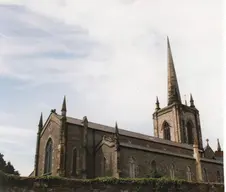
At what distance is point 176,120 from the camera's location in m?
59.8

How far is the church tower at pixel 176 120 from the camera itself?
59.9 meters

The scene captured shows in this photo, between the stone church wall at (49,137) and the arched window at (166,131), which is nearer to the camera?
the stone church wall at (49,137)

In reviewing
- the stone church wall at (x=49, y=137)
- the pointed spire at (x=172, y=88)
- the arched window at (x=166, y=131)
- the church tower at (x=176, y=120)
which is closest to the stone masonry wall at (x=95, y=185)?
the stone church wall at (x=49, y=137)

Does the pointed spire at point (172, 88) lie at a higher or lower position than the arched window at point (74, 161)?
higher

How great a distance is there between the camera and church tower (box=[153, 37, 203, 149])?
59.9 m

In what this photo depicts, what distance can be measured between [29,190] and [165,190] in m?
12.8

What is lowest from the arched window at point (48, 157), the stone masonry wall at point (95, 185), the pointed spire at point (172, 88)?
the stone masonry wall at point (95, 185)

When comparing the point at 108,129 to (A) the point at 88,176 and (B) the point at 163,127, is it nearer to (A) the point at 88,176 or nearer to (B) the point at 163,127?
(A) the point at 88,176

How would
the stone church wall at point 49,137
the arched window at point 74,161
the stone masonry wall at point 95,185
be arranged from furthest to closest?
1. the stone church wall at point 49,137
2. the arched window at point 74,161
3. the stone masonry wall at point 95,185

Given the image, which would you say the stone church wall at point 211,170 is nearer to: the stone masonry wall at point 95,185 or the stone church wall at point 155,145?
the stone church wall at point 155,145

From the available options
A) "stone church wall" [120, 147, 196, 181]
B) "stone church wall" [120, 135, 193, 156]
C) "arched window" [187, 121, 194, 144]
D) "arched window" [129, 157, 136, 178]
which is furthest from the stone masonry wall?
"arched window" [187, 121, 194, 144]

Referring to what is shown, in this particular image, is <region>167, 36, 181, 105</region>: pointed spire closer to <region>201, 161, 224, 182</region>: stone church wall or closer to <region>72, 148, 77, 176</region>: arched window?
<region>201, 161, 224, 182</region>: stone church wall

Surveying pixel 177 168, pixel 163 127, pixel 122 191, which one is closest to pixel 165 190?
pixel 122 191

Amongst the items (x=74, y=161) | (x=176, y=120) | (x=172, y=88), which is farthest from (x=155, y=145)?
(x=172, y=88)
